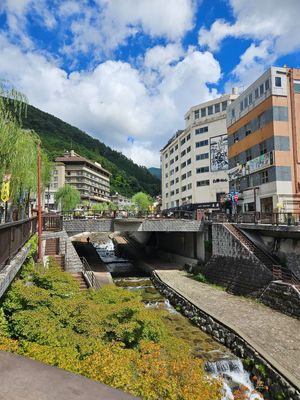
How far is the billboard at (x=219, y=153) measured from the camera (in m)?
62.4

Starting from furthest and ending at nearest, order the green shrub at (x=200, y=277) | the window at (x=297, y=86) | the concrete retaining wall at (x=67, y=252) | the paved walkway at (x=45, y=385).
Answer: the window at (x=297, y=86) < the green shrub at (x=200, y=277) < the concrete retaining wall at (x=67, y=252) < the paved walkway at (x=45, y=385)

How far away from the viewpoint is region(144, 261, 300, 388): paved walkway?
42.1 feet

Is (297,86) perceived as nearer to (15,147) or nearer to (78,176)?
(15,147)

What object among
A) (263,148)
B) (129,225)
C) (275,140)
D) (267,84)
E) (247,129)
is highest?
(267,84)

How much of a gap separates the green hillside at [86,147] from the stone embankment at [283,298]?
121203 mm

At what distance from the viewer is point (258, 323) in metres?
16.8

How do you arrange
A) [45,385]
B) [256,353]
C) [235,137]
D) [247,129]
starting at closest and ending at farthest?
[45,385] → [256,353] → [247,129] → [235,137]

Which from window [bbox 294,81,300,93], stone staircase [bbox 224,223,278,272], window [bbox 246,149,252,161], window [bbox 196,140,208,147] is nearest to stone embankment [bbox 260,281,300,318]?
stone staircase [bbox 224,223,278,272]

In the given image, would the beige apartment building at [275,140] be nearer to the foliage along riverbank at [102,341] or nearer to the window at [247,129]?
the window at [247,129]

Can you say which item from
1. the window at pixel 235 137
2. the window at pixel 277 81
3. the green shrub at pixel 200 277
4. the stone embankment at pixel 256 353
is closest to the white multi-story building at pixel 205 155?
the window at pixel 235 137

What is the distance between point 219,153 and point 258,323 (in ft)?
165

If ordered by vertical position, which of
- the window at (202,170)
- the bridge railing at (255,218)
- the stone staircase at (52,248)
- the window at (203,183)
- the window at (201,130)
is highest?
the window at (201,130)

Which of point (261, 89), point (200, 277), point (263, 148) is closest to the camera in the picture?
point (200, 277)

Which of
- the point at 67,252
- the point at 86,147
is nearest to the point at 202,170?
the point at 67,252
